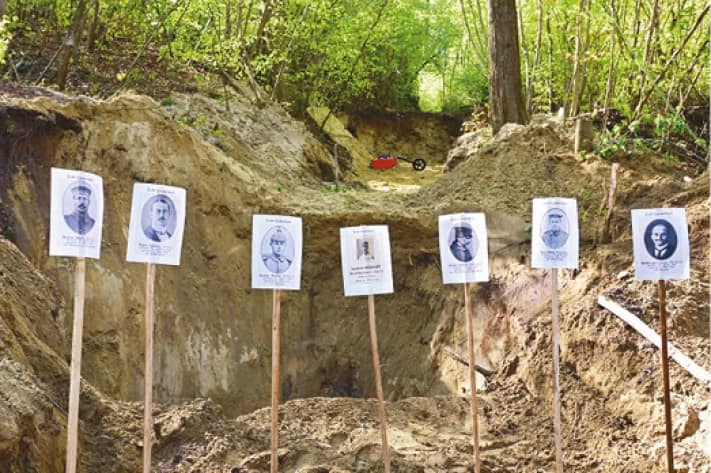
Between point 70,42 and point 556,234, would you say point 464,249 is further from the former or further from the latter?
point 70,42

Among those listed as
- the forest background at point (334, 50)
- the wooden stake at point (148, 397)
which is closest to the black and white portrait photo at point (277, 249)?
the wooden stake at point (148, 397)

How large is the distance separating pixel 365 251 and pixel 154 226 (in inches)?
59.3

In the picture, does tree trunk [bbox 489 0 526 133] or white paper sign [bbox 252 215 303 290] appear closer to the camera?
white paper sign [bbox 252 215 303 290]

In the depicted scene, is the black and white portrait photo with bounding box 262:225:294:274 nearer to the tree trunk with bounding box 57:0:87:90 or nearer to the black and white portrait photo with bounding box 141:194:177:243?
the black and white portrait photo with bounding box 141:194:177:243

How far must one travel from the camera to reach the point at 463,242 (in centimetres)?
564

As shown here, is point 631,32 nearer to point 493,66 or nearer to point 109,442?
point 493,66

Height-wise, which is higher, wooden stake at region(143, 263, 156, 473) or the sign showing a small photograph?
the sign showing a small photograph

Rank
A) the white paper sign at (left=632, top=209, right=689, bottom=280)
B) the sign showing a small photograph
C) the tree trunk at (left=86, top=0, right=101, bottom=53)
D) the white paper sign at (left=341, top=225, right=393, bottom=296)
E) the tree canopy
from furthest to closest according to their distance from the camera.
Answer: the tree trunk at (left=86, top=0, right=101, bottom=53), the tree canopy, the white paper sign at (left=341, top=225, right=393, bottom=296), the white paper sign at (left=632, top=209, right=689, bottom=280), the sign showing a small photograph

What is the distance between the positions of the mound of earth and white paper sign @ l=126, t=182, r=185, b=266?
3.73 ft

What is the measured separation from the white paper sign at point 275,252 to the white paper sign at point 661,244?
7.84 feet

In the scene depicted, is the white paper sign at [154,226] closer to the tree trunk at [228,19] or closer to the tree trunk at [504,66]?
the tree trunk at [504,66]

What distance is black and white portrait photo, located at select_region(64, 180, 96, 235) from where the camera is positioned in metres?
4.62

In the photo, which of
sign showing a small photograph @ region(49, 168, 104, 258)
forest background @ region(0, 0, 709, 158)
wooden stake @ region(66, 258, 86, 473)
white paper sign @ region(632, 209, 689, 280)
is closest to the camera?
wooden stake @ region(66, 258, 86, 473)

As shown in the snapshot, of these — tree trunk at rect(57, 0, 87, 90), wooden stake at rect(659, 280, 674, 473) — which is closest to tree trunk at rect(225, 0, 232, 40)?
tree trunk at rect(57, 0, 87, 90)
